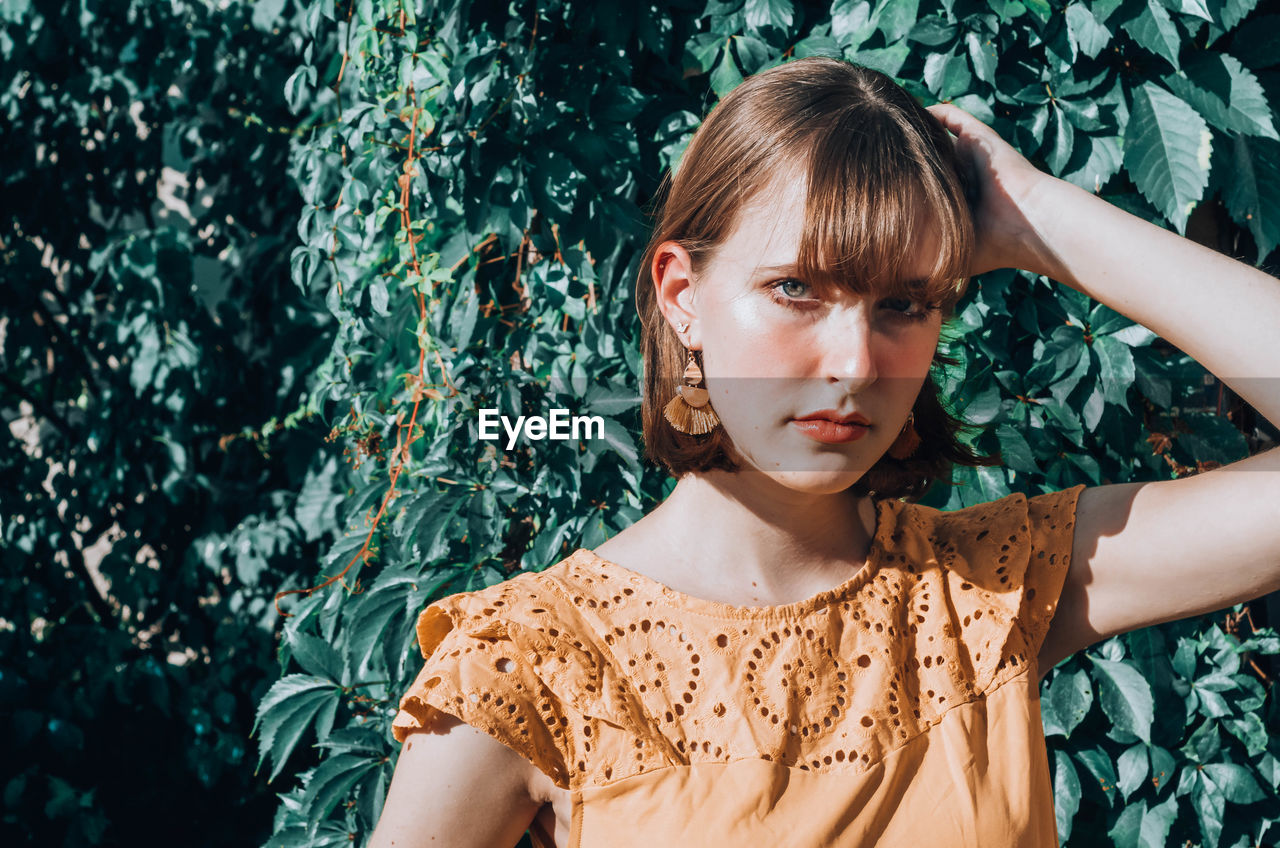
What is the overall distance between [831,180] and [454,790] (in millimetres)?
606

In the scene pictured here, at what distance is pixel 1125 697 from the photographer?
1.64 metres

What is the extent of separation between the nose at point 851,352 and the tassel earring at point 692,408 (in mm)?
158

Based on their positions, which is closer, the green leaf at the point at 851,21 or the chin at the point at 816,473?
the chin at the point at 816,473

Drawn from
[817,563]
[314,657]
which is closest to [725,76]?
[817,563]

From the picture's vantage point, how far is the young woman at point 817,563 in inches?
37.9

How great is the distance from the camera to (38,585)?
319 cm

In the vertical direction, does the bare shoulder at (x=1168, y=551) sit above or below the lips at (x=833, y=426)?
below

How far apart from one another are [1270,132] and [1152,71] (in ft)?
0.58

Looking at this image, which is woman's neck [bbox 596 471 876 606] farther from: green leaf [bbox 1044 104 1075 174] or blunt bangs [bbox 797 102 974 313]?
green leaf [bbox 1044 104 1075 174]

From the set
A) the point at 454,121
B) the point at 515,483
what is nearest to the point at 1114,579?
the point at 515,483

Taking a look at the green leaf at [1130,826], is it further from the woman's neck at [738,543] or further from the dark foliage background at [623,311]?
the woman's neck at [738,543]

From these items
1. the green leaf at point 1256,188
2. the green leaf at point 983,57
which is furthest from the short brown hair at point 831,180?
the green leaf at point 1256,188

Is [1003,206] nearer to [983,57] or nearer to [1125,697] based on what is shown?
[983,57]

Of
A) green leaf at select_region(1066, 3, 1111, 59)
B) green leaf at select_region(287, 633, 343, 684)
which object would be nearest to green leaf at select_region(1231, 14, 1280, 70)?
green leaf at select_region(1066, 3, 1111, 59)
